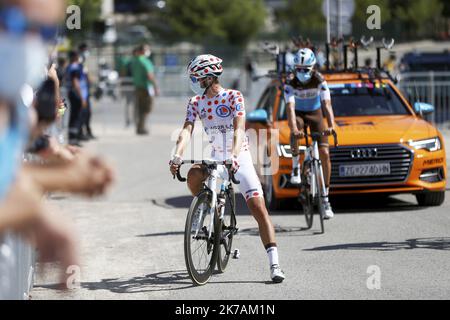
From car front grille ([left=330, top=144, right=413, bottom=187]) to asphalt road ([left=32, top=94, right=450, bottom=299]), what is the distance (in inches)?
15.2

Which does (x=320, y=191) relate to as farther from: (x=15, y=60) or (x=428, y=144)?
(x=15, y=60)

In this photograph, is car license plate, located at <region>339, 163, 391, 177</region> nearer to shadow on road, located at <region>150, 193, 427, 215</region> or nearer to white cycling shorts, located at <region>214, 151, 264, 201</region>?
shadow on road, located at <region>150, 193, 427, 215</region>

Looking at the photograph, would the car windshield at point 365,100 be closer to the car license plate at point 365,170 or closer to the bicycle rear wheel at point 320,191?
the car license plate at point 365,170

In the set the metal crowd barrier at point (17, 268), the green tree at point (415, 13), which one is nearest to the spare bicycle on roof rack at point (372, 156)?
the metal crowd barrier at point (17, 268)

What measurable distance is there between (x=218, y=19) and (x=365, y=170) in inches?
2601

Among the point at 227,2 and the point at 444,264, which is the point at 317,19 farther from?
the point at 444,264

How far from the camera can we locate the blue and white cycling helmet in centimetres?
1238

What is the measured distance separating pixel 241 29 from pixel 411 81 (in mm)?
53381

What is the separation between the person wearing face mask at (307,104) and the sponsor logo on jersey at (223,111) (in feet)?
9.45

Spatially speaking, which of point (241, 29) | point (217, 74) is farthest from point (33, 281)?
point (241, 29)

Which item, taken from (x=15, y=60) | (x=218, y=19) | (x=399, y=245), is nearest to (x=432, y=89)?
(x=399, y=245)

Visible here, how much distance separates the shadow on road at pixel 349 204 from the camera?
1360cm

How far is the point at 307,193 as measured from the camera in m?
12.1

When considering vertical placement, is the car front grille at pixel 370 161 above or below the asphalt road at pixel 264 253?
above
